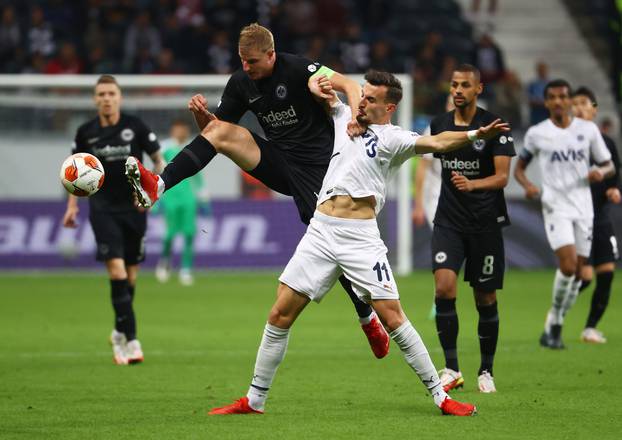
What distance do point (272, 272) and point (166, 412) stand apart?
1283 centimetres

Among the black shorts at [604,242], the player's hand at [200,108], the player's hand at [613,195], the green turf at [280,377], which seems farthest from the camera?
the black shorts at [604,242]

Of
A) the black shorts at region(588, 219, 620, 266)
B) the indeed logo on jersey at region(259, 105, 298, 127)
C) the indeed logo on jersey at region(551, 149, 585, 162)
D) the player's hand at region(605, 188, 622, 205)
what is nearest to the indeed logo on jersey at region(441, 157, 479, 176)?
the indeed logo on jersey at region(259, 105, 298, 127)

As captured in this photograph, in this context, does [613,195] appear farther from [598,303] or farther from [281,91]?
[281,91]

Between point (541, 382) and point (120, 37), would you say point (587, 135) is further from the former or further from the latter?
point (120, 37)

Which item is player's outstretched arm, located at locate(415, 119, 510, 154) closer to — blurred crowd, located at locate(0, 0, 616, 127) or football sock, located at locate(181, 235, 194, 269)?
football sock, located at locate(181, 235, 194, 269)

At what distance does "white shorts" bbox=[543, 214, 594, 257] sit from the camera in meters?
11.7

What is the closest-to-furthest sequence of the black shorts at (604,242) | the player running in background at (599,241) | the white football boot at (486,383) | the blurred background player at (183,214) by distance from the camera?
the white football boot at (486,383) < the player running in background at (599,241) < the black shorts at (604,242) < the blurred background player at (183,214)

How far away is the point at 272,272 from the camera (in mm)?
20922

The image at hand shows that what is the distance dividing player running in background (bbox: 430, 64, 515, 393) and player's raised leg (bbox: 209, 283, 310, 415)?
1613mm

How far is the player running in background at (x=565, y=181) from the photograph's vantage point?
11672 millimetres

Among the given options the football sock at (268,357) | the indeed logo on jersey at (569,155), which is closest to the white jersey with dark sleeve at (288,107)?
the football sock at (268,357)

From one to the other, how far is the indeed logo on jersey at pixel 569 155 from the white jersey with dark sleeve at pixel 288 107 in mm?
3669

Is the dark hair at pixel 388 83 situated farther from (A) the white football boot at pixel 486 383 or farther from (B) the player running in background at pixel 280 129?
(A) the white football boot at pixel 486 383

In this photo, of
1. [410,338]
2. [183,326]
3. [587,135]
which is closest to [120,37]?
[183,326]
